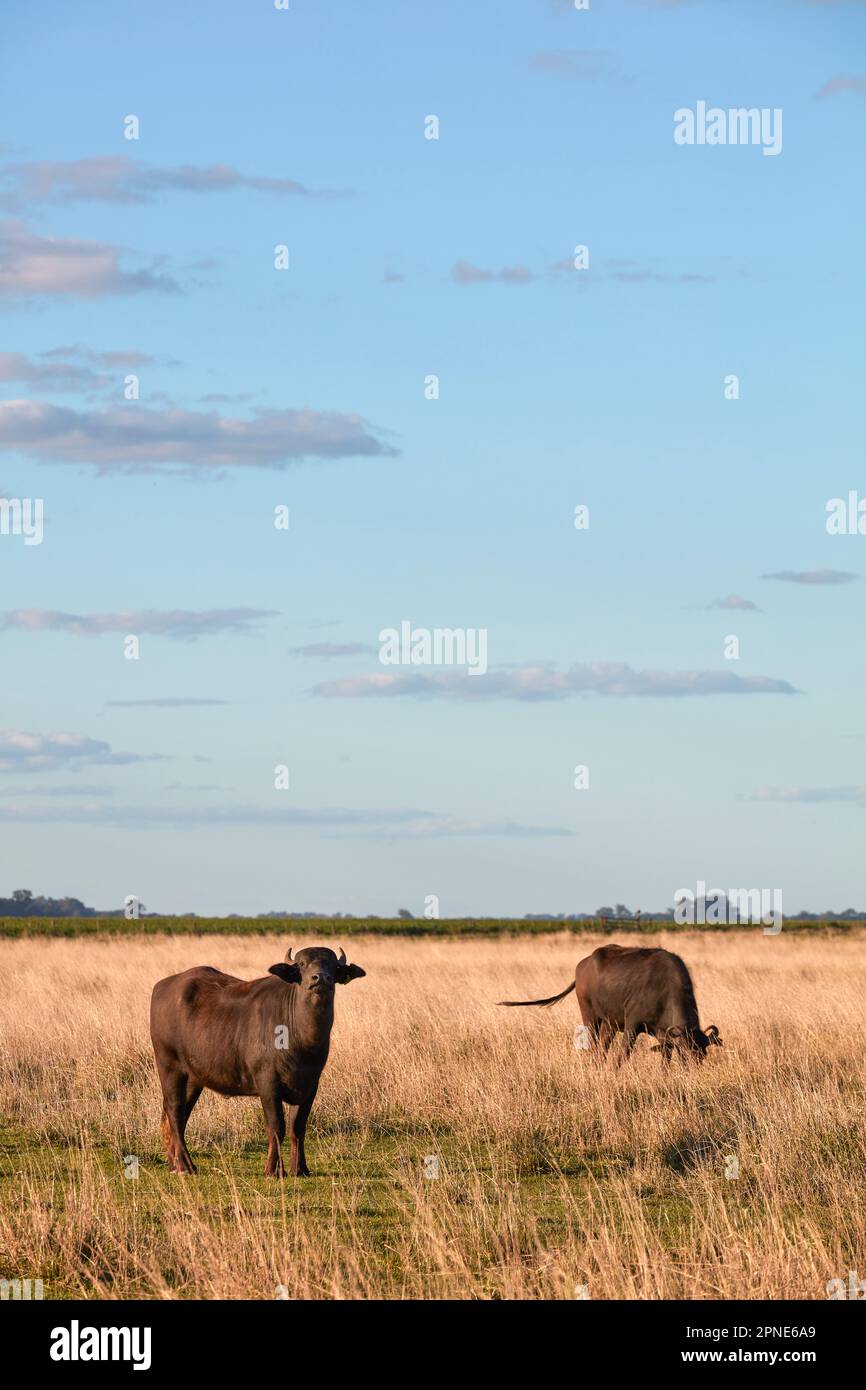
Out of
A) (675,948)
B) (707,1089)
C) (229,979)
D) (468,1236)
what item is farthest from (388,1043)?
(675,948)

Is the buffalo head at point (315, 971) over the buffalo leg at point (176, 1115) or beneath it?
over

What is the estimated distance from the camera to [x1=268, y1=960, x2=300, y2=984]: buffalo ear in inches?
462

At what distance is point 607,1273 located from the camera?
8.45 metres

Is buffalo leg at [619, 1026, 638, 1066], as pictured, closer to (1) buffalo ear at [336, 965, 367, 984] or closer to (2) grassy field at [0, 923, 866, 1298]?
(2) grassy field at [0, 923, 866, 1298]

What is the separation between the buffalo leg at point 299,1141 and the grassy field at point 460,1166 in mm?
150

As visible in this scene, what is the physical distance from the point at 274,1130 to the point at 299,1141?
0.20 meters

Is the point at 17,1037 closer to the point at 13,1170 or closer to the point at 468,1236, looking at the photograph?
the point at 13,1170

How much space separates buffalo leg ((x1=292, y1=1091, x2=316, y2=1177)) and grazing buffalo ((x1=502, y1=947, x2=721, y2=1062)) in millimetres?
5482

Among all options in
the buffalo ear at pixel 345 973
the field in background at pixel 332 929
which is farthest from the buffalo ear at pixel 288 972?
the field in background at pixel 332 929

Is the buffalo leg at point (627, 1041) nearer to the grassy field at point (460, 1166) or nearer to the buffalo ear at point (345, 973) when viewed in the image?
the grassy field at point (460, 1166)

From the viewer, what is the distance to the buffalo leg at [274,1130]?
11616 mm

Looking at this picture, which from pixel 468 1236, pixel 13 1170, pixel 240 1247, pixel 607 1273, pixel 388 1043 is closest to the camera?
pixel 607 1273

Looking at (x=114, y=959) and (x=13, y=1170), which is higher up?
(x=114, y=959)
